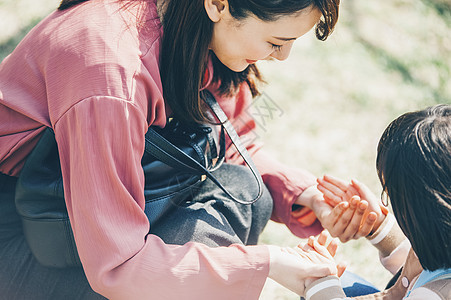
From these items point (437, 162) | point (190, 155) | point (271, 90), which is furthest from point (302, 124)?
point (437, 162)

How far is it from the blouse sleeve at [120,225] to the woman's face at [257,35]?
13.1 inches

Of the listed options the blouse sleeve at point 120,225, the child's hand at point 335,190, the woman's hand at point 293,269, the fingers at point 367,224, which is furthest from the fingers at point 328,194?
the blouse sleeve at point 120,225

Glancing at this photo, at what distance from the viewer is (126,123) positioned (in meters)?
1.25

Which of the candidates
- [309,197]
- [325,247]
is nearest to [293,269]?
[325,247]

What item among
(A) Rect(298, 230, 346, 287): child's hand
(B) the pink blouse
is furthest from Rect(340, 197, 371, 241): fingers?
(B) the pink blouse

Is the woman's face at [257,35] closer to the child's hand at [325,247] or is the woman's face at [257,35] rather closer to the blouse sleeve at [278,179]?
the blouse sleeve at [278,179]

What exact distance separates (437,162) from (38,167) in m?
0.94

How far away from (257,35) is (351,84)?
206 cm

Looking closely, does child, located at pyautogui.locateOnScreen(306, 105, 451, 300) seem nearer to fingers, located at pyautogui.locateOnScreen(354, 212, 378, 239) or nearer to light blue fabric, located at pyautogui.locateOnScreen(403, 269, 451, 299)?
light blue fabric, located at pyautogui.locateOnScreen(403, 269, 451, 299)

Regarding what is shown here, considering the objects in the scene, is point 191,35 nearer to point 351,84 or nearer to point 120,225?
point 120,225

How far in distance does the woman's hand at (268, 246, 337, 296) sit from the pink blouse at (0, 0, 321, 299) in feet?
0.10

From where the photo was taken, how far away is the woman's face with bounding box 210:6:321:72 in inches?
54.2

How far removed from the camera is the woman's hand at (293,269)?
1.41 metres

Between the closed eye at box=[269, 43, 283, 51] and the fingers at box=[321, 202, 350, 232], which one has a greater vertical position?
the closed eye at box=[269, 43, 283, 51]
